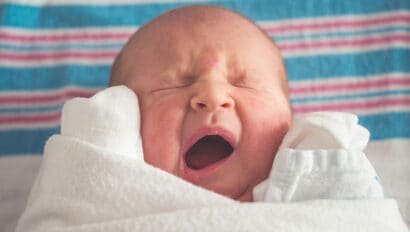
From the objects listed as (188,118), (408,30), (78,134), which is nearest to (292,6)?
(408,30)

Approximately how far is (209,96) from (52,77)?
477 mm

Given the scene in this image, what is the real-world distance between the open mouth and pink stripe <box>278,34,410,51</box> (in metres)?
0.41

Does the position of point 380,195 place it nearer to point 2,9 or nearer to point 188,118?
point 188,118

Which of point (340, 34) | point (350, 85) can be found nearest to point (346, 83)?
point (350, 85)

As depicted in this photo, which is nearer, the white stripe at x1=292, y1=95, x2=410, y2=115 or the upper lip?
the upper lip

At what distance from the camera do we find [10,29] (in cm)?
137

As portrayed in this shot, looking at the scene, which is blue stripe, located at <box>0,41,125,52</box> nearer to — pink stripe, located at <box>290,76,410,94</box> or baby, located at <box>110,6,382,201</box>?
baby, located at <box>110,6,382,201</box>

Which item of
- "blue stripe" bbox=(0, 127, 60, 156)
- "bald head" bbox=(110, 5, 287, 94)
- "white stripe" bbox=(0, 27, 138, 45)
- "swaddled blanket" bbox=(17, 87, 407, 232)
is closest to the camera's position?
"swaddled blanket" bbox=(17, 87, 407, 232)

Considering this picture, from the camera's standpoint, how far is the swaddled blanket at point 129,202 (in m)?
0.86

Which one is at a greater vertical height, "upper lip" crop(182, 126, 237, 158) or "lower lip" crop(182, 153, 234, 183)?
"upper lip" crop(182, 126, 237, 158)

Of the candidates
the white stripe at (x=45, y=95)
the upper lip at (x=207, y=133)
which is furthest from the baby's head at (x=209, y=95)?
the white stripe at (x=45, y=95)

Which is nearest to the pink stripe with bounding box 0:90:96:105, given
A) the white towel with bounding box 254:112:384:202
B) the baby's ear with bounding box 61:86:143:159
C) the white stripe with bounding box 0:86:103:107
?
the white stripe with bounding box 0:86:103:107

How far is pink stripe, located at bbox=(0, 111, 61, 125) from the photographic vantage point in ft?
4.25

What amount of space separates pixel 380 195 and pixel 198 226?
0.28 meters
